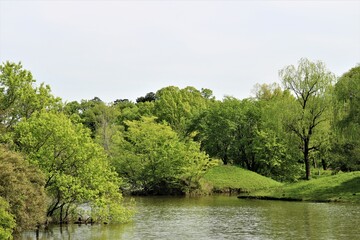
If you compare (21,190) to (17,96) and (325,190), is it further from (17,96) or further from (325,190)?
(325,190)

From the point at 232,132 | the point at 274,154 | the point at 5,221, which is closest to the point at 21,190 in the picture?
the point at 5,221

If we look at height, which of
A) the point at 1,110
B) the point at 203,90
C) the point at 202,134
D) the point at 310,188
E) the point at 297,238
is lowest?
the point at 297,238

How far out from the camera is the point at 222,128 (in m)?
79.5

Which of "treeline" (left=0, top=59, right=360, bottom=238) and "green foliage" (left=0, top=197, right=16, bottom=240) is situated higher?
"treeline" (left=0, top=59, right=360, bottom=238)

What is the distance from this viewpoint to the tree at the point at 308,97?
197ft

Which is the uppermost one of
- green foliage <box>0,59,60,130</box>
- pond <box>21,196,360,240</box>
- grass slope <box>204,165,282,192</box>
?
green foliage <box>0,59,60,130</box>

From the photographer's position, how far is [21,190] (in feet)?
88.3

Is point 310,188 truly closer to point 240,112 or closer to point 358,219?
point 358,219

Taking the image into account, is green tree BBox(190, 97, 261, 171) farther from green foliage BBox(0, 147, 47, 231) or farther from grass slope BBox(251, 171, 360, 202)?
green foliage BBox(0, 147, 47, 231)

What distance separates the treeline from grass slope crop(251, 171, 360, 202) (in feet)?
14.6

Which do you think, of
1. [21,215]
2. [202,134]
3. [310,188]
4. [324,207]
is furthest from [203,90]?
[21,215]

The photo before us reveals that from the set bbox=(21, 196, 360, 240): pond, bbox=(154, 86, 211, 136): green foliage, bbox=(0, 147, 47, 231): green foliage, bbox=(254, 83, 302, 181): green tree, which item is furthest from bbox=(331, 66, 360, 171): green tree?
bbox=(154, 86, 211, 136): green foliage

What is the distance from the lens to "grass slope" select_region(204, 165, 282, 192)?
65938 mm

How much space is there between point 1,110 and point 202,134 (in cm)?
4930
